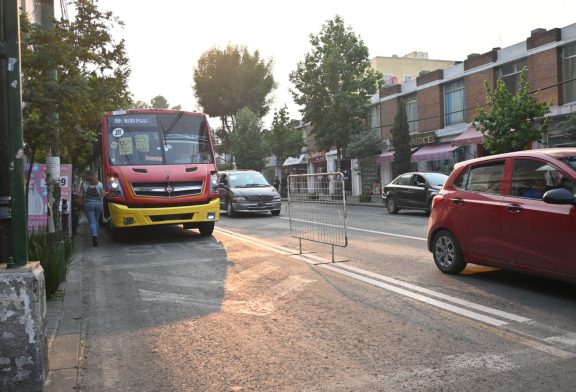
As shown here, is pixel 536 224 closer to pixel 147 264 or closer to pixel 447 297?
pixel 447 297

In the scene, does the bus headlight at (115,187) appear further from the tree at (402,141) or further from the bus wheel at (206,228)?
the tree at (402,141)

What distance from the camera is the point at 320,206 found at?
9.22 metres

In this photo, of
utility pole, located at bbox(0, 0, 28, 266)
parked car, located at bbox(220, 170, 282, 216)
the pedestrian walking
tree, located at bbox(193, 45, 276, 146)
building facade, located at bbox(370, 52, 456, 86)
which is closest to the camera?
utility pole, located at bbox(0, 0, 28, 266)

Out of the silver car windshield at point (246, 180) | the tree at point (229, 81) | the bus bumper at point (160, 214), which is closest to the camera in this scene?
the bus bumper at point (160, 214)

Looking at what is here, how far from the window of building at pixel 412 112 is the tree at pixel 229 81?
22.6 m

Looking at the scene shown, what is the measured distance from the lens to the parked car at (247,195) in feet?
61.1

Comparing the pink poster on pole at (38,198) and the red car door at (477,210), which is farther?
A: the pink poster on pole at (38,198)

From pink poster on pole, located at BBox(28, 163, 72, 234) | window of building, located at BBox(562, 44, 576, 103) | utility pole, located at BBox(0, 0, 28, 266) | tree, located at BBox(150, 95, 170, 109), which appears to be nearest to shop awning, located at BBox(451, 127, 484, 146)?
window of building, located at BBox(562, 44, 576, 103)

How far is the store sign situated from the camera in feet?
105

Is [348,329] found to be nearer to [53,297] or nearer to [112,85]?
[53,297]

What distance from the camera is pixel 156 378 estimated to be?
3971mm

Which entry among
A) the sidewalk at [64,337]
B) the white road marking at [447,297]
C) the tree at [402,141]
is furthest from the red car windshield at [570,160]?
the tree at [402,141]

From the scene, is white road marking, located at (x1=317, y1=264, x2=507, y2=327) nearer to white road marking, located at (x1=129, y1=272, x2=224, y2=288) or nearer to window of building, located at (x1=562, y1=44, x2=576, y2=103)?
white road marking, located at (x1=129, y1=272, x2=224, y2=288)

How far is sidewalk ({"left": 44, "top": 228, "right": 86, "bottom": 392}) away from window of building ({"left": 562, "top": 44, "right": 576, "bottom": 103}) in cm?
2339
